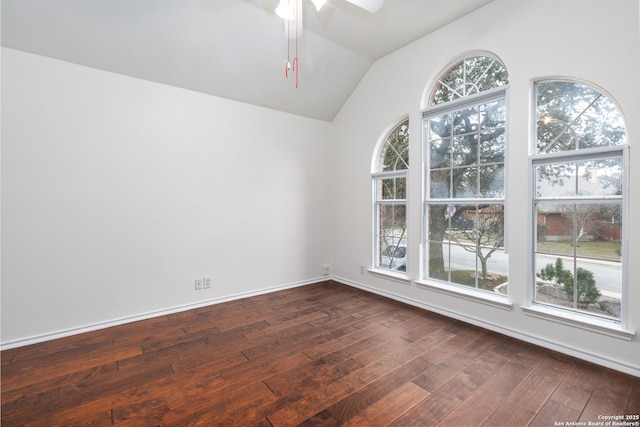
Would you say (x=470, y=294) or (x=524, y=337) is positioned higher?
(x=470, y=294)

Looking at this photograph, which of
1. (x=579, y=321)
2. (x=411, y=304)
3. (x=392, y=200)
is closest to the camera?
(x=579, y=321)

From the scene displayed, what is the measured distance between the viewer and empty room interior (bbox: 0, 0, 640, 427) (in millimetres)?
1954

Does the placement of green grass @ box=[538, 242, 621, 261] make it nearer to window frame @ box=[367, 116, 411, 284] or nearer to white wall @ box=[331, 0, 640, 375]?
white wall @ box=[331, 0, 640, 375]

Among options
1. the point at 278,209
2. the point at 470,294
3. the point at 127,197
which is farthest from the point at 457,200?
the point at 127,197

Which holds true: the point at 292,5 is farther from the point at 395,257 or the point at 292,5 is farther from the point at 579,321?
the point at 579,321

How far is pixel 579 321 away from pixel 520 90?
195cm

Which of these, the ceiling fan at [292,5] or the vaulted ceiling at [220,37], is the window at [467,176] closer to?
the vaulted ceiling at [220,37]

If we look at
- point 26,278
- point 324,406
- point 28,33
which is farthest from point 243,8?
point 324,406

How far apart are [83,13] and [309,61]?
212 centimetres

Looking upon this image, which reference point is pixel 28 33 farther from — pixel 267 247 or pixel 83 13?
pixel 267 247

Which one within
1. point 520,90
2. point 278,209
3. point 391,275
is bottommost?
point 391,275

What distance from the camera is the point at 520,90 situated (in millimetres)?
2557

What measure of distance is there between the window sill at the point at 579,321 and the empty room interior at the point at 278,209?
15 millimetres

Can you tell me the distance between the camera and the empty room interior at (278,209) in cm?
195
